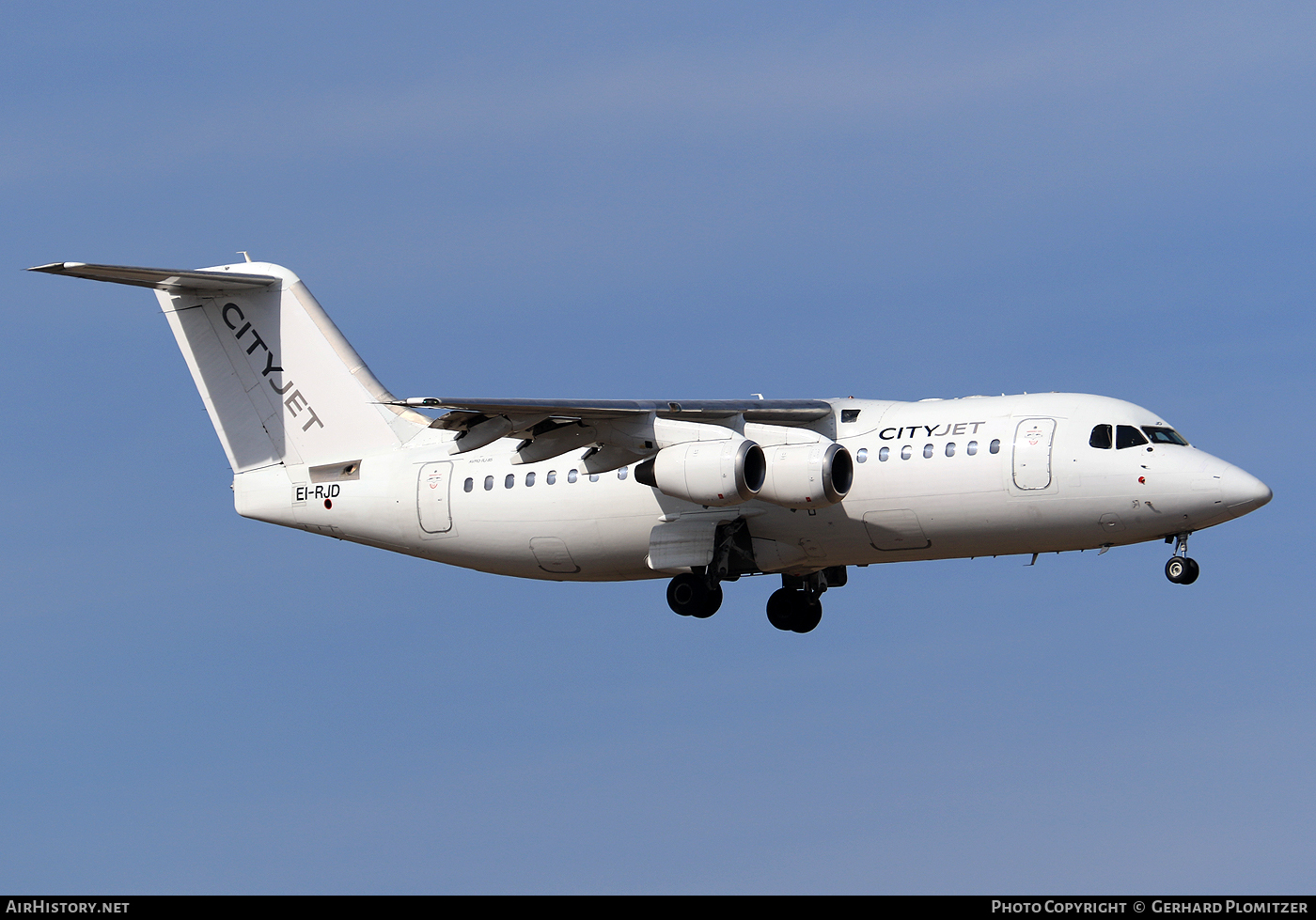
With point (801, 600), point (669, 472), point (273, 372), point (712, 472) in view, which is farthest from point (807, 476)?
point (273, 372)

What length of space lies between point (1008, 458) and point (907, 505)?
1.39 metres

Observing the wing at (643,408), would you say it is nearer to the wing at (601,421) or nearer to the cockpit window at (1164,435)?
the wing at (601,421)

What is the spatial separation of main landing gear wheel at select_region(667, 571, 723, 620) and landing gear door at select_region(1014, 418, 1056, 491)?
170 inches

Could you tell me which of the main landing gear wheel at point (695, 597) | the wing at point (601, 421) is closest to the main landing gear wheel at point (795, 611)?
the main landing gear wheel at point (695, 597)

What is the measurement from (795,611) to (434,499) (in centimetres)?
529

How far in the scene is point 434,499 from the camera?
26188mm

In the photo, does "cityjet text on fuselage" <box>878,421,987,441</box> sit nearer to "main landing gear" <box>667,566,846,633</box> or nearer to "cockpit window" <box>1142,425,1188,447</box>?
"cockpit window" <box>1142,425,1188,447</box>

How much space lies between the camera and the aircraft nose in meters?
22.1

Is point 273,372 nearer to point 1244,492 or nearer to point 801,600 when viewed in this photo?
point 801,600

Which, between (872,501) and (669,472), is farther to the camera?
(872,501)

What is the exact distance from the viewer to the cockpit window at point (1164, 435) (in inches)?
896

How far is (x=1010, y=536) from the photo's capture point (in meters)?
23.0

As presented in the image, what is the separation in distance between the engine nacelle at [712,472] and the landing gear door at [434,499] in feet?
13.0

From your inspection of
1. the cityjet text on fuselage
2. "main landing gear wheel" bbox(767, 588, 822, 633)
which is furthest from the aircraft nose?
"main landing gear wheel" bbox(767, 588, 822, 633)
